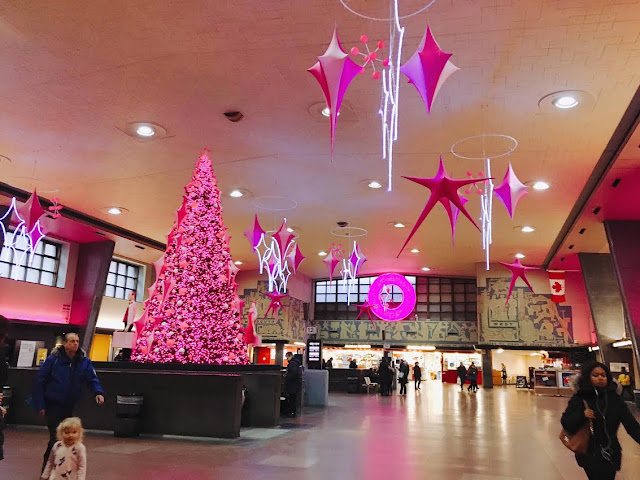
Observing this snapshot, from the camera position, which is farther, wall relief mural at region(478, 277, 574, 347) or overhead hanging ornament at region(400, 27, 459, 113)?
wall relief mural at region(478, 277, 574, 347)

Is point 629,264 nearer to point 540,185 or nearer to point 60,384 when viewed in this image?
point 540,185

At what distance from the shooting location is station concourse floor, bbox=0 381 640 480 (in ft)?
17.7

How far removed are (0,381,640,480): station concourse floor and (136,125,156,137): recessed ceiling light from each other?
5.27 metres

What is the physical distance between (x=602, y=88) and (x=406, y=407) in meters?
9.21

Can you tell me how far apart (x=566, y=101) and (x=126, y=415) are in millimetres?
8092

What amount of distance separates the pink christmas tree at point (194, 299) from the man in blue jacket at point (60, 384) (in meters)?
2.96

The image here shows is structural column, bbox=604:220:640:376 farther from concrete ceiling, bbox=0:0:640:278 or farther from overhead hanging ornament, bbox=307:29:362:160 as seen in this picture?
overhead hanging ornament, bbox=307:29:362:160

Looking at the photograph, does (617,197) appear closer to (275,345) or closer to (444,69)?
(444,69)

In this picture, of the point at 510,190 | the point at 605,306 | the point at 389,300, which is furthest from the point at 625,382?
the point at 389,300

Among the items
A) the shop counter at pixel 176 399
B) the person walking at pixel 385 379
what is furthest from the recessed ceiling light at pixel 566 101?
the person walking at pixel 385 379

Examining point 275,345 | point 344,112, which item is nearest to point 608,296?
point 344,112

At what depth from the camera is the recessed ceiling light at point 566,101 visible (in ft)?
27.3

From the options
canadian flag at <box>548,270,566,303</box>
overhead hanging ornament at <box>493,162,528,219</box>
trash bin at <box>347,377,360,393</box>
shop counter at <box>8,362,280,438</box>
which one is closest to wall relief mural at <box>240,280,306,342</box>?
trash bin at <box>347,377,360,393</box>

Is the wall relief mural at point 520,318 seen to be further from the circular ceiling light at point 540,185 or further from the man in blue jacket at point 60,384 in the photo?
the man in blue jacket at point 60,384
